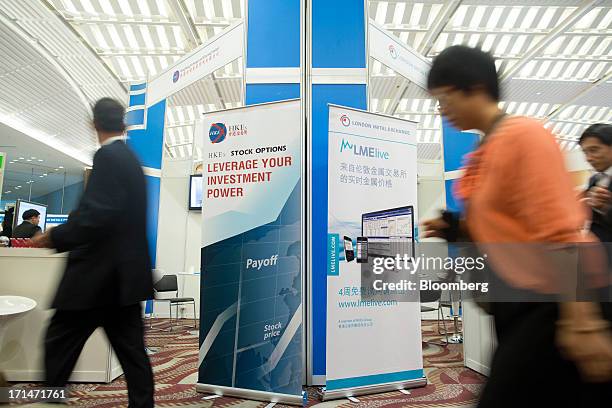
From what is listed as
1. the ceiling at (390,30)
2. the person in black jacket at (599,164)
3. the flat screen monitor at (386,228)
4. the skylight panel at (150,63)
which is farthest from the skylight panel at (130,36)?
the person in black jacket at (599,164)

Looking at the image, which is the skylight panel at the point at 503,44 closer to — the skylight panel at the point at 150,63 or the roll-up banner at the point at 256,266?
the roll-up banner at the point at 256,266

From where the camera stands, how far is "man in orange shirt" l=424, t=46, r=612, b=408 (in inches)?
32.1

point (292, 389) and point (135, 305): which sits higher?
point (135, 305)

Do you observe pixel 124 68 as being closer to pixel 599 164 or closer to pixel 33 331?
pixel 33 331

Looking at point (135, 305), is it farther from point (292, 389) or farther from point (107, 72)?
point (107, 72)

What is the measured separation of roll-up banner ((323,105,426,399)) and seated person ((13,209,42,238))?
3869mm

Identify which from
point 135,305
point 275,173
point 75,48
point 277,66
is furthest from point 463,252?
point 75,48

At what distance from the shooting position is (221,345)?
10.2 feet

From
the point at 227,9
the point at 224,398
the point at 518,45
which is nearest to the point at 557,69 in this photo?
the point at 518,45

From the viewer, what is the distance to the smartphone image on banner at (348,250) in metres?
3.26

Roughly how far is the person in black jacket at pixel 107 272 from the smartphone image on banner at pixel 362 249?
1.72 metres

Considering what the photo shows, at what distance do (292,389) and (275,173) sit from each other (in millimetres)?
1512

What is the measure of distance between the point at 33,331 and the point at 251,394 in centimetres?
197

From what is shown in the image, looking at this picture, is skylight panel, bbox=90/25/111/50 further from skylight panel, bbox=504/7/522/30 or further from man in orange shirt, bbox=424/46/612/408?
man in orange shirt, bbox=424/46/612/408
